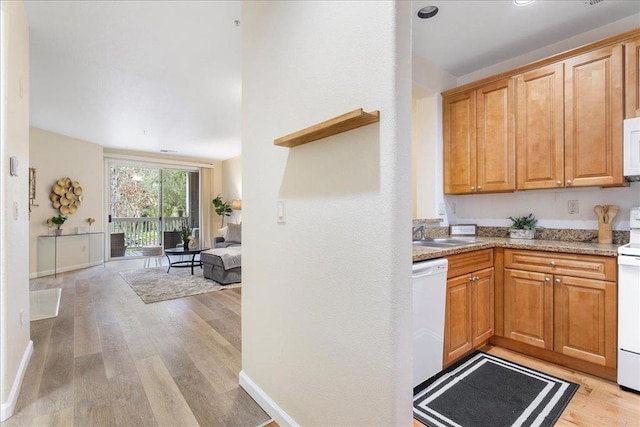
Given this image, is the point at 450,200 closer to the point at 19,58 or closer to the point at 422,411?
the point at 422,411

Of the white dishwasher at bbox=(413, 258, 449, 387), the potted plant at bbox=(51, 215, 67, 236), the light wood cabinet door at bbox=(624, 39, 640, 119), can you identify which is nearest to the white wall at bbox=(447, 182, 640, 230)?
the light wood cabinet door at bbox=(624, 39, 640, 119)

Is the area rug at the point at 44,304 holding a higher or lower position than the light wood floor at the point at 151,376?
higher

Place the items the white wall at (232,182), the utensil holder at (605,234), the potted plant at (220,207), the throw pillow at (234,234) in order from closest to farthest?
1. the utensil holder at (605,234)
2. the throw pillow at (234,234)
3. the white wall at (232,182)
4. the potted plant at (220,207)

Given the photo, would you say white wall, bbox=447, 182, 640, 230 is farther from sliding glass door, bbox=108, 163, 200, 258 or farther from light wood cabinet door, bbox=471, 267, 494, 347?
sliding glass door, bbox=108, 163, 200, 258

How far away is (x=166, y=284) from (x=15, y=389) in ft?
9.49

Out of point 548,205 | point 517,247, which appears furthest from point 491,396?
point 548,205

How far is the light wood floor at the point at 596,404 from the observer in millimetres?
1635

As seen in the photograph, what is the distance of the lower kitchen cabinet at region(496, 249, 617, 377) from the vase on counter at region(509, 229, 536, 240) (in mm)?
494

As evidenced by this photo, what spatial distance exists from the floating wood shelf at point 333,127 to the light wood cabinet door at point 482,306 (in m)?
1.69

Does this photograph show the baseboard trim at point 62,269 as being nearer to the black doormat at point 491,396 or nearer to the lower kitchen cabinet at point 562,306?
the black doormat at point 491,396

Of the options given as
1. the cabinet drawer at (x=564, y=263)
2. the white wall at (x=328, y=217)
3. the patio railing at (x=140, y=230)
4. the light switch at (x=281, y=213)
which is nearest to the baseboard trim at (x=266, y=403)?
the white wall at (x=328, y=217)

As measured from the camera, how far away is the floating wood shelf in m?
1.09

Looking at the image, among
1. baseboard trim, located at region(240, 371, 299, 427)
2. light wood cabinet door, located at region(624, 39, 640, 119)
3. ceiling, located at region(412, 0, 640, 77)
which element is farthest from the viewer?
ceiling, located at region(412, 0, 640, 77)

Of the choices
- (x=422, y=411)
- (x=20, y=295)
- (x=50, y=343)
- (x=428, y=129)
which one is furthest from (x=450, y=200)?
(x=50, y=343)
